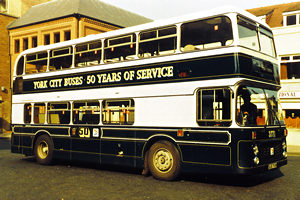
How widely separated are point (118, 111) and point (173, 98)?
2.05 metres

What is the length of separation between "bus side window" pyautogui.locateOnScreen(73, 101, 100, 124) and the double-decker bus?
3cm

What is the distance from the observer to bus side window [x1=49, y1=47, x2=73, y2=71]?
39.1 feet

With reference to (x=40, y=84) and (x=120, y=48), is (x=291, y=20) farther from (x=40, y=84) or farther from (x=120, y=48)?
(x=40, y=84)

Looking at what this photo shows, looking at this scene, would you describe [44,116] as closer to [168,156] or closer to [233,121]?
[168,156]

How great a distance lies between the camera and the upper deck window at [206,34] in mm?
8203

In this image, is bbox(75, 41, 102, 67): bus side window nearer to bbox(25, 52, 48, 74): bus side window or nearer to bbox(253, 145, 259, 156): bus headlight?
bbox(25, 52, 48, 74): bus side window

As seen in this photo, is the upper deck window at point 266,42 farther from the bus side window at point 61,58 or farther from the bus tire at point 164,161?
the bus side window at point 61,58

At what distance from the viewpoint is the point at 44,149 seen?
41.4 feet

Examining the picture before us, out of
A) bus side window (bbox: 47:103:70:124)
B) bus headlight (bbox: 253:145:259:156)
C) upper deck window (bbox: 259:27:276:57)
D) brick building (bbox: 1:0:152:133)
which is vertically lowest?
bus headlight (bbox: 253:145:259:156)

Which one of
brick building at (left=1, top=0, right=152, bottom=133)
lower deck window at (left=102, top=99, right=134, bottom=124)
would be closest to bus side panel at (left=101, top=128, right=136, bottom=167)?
lower deck window at (left=102, top=99, right=134, bottom=124)

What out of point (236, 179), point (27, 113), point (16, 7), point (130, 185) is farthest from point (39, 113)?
point (16, 7)

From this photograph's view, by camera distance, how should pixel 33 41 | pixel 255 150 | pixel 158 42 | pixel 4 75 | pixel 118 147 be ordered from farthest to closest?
1. pixel 4 75
2. pixel 33 41
3. pixel 118 147
4. pixel 158 42
5. pixel 255 150

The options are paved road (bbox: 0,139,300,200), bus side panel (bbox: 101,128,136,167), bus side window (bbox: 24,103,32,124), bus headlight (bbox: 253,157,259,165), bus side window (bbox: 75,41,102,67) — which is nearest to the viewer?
paved road (bbox: 0,139,300,200)

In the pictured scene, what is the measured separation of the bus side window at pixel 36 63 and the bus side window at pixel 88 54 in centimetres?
177
